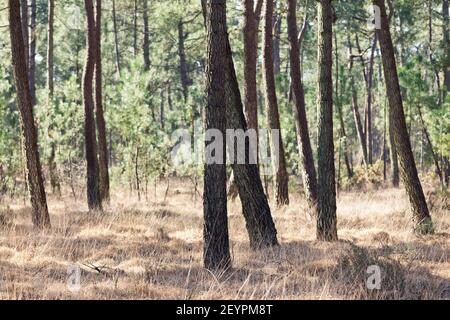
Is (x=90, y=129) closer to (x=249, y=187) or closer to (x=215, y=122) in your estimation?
Answer: (x=249, y=187)

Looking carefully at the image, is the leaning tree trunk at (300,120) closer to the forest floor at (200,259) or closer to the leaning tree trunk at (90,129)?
the forest floor at (200,259)

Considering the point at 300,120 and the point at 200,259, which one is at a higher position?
the point at 300,120

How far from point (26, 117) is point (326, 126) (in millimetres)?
5166

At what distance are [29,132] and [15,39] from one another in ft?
5.23

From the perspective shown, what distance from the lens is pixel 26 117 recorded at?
10195mm

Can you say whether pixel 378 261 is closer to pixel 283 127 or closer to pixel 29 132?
pixel 29 132

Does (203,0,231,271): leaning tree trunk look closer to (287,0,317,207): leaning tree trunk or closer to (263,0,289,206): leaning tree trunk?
(287,0,317,207): leaning tree trunk

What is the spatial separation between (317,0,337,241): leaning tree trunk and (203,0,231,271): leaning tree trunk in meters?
2.41

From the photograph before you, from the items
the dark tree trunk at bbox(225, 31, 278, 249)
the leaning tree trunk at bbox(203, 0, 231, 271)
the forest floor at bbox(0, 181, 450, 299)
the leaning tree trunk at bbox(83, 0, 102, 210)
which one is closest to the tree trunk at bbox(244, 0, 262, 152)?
the forest floor at bbox(0, 181, 450, 299)

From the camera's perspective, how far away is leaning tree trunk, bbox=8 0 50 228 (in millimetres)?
9977

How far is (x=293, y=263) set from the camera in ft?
24.1

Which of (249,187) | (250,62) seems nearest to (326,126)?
(249,187)

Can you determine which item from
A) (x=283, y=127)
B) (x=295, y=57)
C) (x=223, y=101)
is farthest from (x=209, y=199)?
(x=283, y=127)
